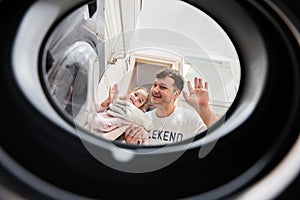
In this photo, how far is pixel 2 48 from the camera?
0.42m

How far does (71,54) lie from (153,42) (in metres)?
1.31

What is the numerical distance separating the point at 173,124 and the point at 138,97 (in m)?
0.32

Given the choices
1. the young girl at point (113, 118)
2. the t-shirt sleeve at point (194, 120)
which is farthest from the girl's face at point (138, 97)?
the t-shirt sleeve at point (194, 120)

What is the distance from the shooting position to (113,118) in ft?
Result: 4.84

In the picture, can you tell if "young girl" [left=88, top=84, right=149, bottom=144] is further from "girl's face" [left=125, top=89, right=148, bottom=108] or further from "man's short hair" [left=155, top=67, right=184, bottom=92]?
"man's short hair" [left=155, top=67, right=184, bottom=92]

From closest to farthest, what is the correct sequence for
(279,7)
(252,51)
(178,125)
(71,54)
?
(279,7) < (252,51) < (71,54) < (178,125)

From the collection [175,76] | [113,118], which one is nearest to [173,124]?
[113,118]

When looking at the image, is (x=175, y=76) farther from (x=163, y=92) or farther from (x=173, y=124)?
(x=173, y=124)

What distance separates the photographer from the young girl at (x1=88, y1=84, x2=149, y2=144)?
1153mm

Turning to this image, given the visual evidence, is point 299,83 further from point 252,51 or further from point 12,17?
point 12,17

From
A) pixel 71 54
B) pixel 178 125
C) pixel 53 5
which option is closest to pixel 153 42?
pixel 178 125

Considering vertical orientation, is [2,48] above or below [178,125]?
below

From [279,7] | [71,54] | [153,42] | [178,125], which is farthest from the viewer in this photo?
[153,42]

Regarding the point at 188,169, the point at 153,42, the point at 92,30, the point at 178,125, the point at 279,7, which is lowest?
the point at 188,169
